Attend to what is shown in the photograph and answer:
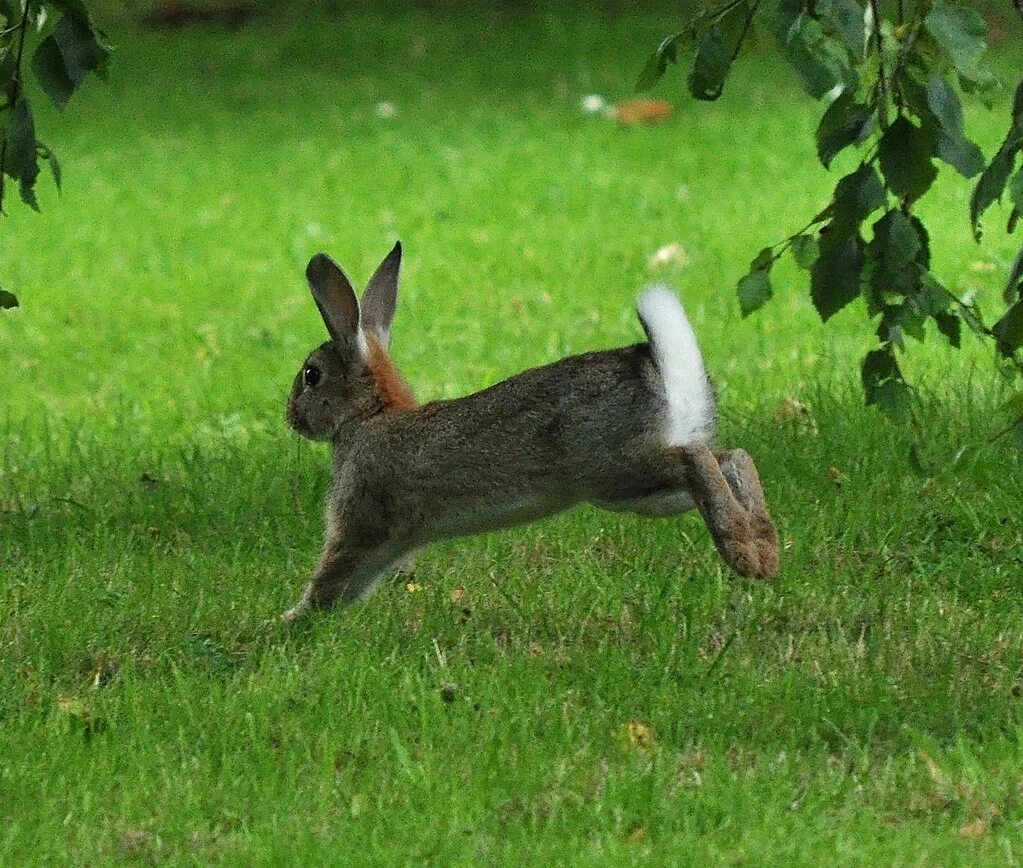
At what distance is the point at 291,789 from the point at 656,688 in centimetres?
96

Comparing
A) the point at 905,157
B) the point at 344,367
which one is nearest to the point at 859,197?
the point at 905,157

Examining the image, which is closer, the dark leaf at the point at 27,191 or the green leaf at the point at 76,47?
the green leaf at the point at 76,47

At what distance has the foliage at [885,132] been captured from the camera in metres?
4.05

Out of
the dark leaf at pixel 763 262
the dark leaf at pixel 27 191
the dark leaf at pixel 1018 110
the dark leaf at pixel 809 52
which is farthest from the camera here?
the dark leaf at pixel 763 262

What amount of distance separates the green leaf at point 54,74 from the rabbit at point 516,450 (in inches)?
38.6

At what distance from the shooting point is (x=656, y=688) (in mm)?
4535

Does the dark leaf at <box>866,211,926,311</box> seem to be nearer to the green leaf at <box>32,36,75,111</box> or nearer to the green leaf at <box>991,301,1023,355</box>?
the green leaf at <box>991,301,1023,355</box>

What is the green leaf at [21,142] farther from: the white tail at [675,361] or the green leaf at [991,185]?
the green leaf at [991,185]

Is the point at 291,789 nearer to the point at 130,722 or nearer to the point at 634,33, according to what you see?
the point at 130,722

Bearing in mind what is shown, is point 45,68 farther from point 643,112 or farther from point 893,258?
point 643,112

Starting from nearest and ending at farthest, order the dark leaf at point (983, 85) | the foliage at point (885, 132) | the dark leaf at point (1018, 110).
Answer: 1. the dark leaf at point (1018, 110)
2. the foliage at point (885, 132)
3. the dark leaf at point (983, 85)

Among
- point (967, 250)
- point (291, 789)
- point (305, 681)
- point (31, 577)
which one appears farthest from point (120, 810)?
point (967, 250)

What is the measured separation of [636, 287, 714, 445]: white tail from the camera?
15.3ft

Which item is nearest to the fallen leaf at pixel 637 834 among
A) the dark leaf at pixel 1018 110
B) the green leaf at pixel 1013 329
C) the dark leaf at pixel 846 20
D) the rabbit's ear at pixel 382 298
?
the green leaf at pixel 1013 329
